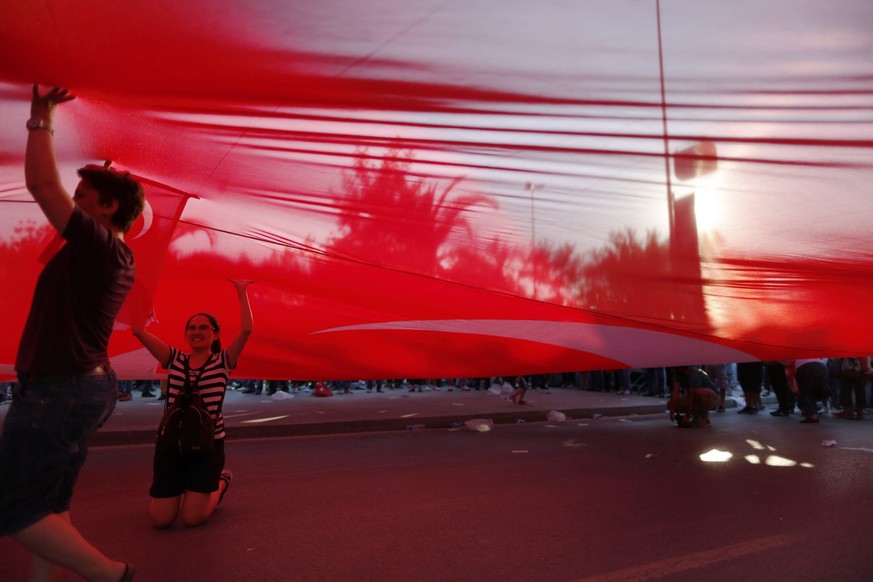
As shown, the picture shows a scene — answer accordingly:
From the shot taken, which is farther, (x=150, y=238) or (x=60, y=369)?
(x=150, y=238)

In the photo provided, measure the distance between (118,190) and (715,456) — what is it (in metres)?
6.69

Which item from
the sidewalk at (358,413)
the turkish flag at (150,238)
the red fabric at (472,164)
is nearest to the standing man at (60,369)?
the red fabric at (472,164)

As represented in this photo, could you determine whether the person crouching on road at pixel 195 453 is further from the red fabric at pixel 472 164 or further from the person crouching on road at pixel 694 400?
the person crouching on road at pixel 694 400

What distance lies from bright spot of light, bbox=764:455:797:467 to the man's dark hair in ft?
21.0

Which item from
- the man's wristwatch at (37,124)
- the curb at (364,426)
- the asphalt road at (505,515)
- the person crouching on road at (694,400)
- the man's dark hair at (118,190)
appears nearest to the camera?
the man's wristwatch at (37,124)

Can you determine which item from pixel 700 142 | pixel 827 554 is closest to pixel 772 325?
pixel 827 554

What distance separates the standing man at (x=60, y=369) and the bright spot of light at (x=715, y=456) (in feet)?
19.9

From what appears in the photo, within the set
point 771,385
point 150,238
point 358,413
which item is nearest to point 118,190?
point 150,238

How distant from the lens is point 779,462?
21.4ft

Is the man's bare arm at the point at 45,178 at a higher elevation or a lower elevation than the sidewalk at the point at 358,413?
higher

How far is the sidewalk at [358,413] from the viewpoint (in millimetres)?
9156

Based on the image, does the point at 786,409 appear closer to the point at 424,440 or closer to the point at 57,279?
the point at 424,440

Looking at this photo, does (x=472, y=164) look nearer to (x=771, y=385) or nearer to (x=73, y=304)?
(x=73, y=304)

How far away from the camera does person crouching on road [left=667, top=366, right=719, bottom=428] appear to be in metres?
9.66
